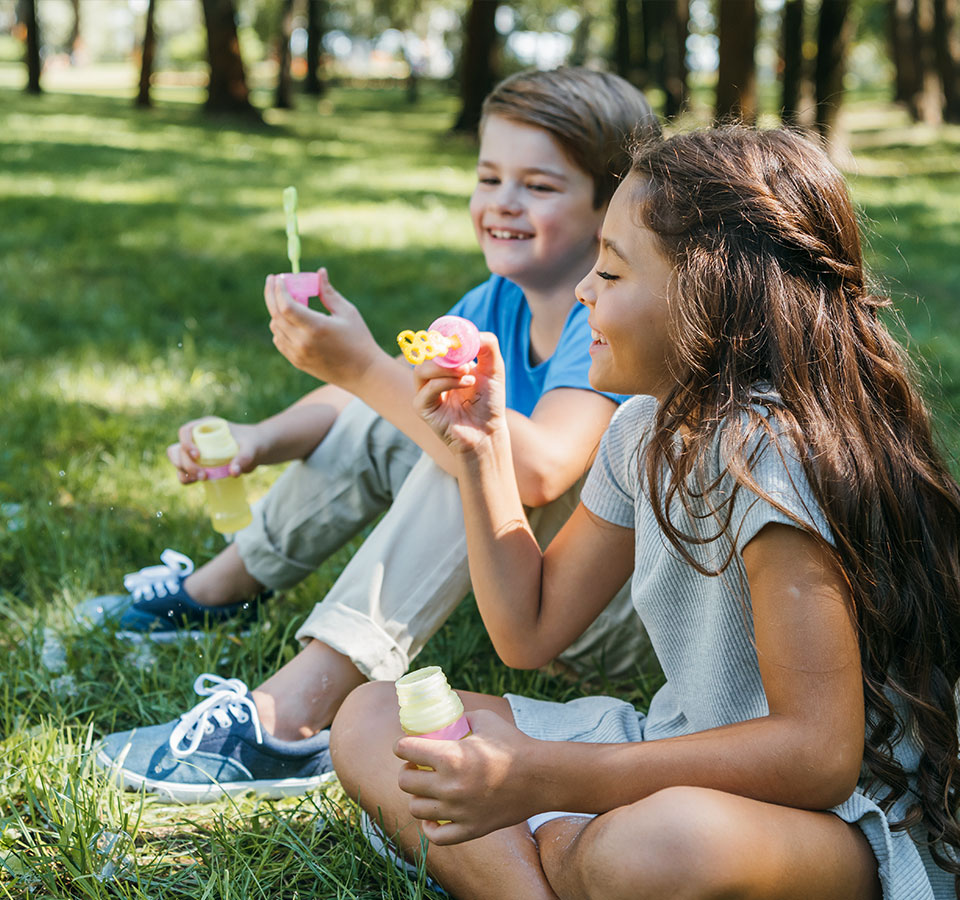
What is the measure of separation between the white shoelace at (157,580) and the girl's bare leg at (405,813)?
0.79 metres

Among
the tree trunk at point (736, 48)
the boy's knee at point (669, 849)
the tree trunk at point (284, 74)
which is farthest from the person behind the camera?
the tree trunk at point (284, 74)

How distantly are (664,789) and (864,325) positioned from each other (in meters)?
0.66

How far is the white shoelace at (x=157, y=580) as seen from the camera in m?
2.37

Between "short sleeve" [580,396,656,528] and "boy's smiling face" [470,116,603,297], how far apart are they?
612 mm

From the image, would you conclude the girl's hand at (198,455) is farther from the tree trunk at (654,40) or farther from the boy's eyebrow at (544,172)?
the tree trunk at (654,40)

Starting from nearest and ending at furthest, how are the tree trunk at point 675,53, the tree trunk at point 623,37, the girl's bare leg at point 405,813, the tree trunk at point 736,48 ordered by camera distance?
the girl's bare leg at point 405,813
the tree trunk at point 736,48
the tree trunk at point 675,53
the tree trunk at point 623,37

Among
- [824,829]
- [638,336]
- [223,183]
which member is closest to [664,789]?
[824,829]

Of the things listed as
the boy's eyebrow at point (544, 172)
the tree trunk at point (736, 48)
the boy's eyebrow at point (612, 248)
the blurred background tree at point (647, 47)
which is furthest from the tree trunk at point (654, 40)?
the boy's eyebrow at point (612, 248)

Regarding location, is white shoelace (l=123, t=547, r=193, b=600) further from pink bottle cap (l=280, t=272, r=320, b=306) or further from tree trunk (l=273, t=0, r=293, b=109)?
tree trunk (l=273, t=0, r=293, b=109)

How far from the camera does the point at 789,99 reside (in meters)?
13.3

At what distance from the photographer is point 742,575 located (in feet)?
4.63

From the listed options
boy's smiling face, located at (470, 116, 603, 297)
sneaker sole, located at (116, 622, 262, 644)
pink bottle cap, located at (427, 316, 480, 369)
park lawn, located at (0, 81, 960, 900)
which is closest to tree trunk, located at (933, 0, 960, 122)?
park lawn, located at (0, 81, 960, 900)

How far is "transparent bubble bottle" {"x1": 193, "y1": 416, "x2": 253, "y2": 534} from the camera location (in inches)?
85.1

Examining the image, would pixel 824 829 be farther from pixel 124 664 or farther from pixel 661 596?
pixel 124 664
